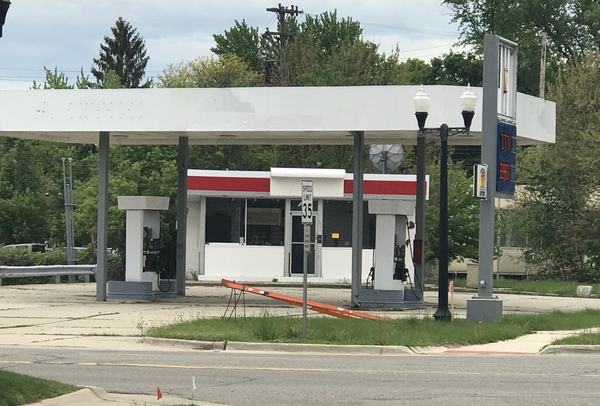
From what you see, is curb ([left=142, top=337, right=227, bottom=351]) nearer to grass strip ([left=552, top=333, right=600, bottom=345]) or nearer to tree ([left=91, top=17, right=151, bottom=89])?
grass strip ([left=552, top=333, right=600, bottom=345])

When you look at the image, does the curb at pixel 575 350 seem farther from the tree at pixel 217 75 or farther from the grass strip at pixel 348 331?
the tree at pixel 217 75

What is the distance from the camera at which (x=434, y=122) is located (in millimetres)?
28547

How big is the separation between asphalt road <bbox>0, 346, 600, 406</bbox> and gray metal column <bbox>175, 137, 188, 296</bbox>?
14.0m

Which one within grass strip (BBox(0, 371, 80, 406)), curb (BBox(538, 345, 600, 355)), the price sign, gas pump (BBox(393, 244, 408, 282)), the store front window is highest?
the price sign

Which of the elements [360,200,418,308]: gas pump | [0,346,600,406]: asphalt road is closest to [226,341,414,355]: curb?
[0,346,600,406]: asphalt road

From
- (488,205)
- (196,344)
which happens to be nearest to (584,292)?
(488,205)

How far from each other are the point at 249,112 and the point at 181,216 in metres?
5.80

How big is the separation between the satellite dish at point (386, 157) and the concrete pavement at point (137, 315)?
30.5ft

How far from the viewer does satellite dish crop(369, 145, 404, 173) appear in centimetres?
5056

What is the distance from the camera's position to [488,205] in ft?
79.9

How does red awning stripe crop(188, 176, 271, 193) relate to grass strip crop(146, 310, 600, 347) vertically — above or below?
above

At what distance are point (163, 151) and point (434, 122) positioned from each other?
30110 mm

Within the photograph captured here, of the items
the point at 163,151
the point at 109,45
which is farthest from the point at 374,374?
the point at 109,45

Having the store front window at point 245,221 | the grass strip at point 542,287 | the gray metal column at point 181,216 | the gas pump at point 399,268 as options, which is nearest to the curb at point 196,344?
the gas pump at point 399,268
